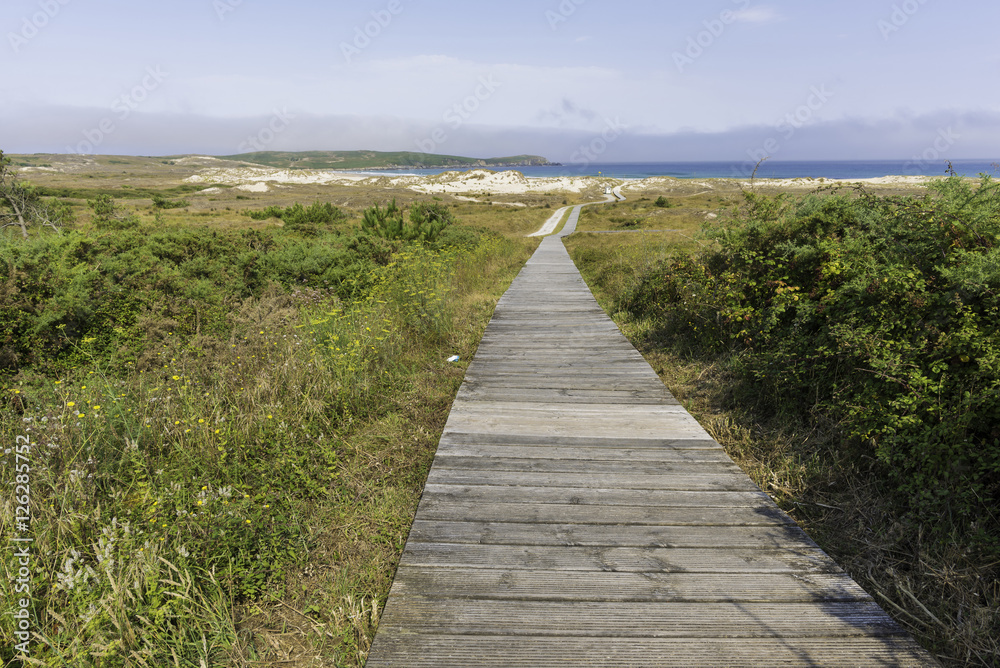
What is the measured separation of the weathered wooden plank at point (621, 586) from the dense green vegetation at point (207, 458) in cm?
32

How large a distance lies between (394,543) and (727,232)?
4950 mm

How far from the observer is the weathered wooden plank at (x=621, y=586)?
211cm

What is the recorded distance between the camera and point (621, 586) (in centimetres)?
216

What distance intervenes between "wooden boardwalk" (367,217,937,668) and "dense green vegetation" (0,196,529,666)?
0.36m

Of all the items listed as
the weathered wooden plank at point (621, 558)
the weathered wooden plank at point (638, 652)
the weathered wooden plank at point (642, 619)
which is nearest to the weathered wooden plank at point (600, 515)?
the weathered wooden plank at point (621, 558)

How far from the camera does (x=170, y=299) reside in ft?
23.5

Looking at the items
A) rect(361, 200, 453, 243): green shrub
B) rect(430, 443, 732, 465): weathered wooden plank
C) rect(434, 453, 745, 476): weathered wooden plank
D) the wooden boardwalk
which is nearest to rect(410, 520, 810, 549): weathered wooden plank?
the wooden boardwalk

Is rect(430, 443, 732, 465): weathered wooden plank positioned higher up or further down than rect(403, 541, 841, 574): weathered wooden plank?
higher up

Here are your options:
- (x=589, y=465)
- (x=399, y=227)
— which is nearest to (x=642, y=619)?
(x=589, y=465)

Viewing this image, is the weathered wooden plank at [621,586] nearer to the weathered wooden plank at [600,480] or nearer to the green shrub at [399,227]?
the weathered wooden plank at [600,480]

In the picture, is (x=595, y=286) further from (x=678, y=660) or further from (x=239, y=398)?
(x=678, y=660)

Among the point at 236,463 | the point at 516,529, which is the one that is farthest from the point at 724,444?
the point at 236,463

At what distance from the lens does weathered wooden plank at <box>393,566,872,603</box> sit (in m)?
2.11

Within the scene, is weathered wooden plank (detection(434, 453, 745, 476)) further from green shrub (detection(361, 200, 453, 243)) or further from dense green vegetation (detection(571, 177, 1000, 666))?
green shrub (detection(361, 200, 453, 243))
